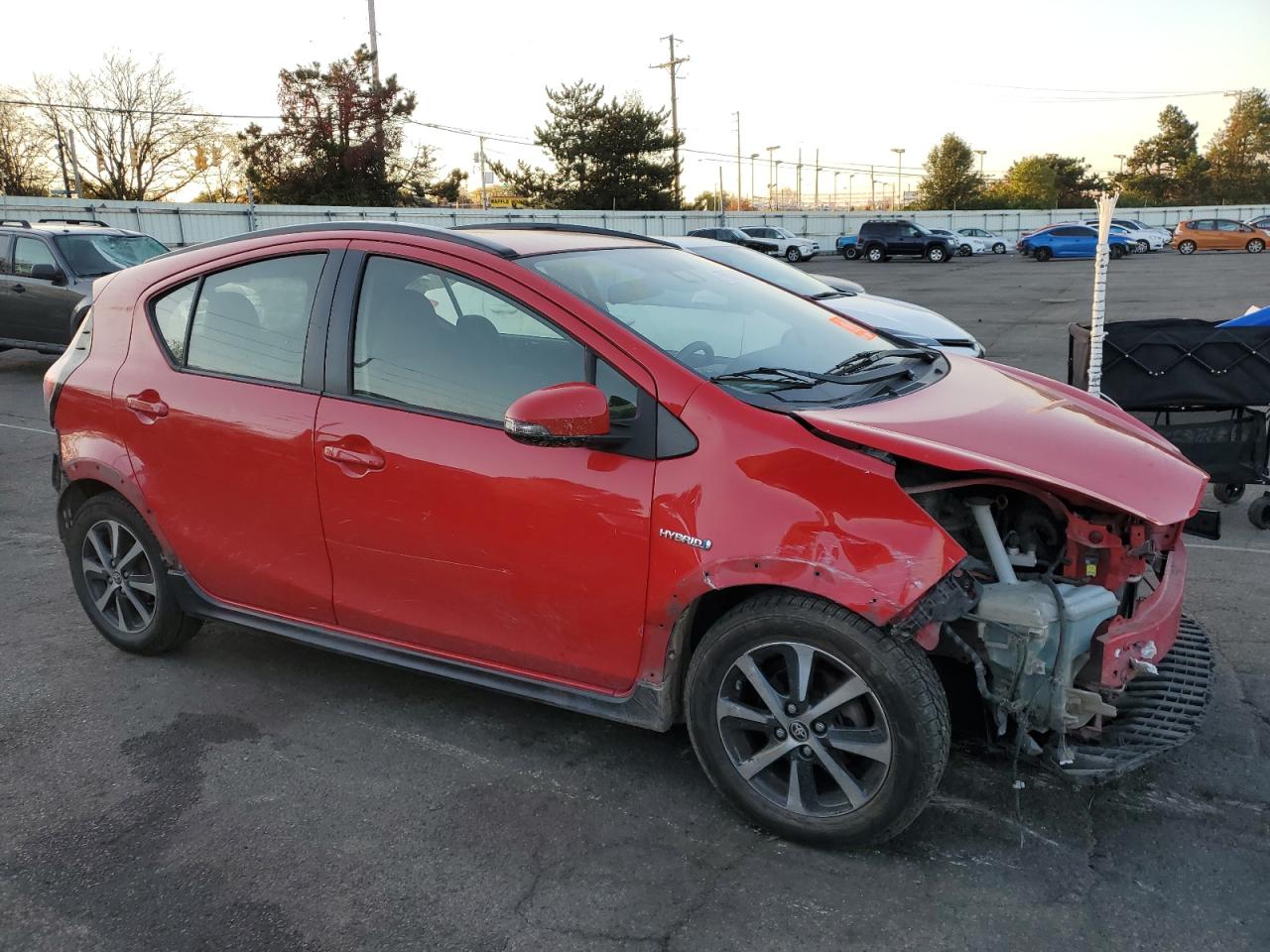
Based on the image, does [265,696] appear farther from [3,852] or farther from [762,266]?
[762,266]

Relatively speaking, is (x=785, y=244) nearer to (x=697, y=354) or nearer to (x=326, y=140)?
(x=326, y=140)

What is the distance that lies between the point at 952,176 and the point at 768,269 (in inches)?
3817

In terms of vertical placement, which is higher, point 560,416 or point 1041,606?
→ point 560,416

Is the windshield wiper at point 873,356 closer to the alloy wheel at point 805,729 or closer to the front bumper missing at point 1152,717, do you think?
the alloy wheel at point 805,729

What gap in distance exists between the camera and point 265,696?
4121mm

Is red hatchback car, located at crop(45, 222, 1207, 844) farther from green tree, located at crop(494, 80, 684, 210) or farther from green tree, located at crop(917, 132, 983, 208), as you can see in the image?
green tree, located at crop(917, 132, 983, 208)

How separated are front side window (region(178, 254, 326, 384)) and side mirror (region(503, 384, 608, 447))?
1.13 metres

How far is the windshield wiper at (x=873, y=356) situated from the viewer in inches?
141

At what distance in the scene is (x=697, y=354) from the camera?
333 cm

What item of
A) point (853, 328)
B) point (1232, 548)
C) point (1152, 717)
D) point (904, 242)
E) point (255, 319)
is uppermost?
point (904, 242)

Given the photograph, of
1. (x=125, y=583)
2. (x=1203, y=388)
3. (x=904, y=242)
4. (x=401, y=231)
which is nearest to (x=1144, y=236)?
(x=904, y=242)

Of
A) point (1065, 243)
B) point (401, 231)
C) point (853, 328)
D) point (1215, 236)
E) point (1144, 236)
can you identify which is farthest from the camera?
point (1144, 236)

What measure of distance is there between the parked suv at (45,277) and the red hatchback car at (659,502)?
971 centimetres

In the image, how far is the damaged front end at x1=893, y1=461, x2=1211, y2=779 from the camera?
9.16 ft
